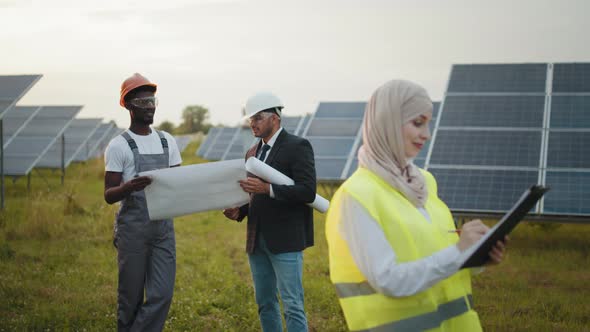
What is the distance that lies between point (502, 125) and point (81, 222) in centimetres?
747

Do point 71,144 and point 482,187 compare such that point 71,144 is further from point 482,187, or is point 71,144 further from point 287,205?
point 287,205

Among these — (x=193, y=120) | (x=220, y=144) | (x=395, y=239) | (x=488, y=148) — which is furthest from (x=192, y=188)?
(x=193, y=120)

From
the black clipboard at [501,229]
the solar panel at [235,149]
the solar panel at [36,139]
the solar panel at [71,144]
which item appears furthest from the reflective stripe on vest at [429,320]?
the solar panel at [235,149]

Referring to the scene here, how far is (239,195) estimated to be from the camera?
4301mm

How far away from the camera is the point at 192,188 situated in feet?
13.8

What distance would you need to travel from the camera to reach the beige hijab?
2342mm

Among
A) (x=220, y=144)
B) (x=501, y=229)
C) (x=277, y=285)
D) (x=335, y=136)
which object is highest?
(x=501, y=229)

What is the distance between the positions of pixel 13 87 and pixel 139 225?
33.2 feet

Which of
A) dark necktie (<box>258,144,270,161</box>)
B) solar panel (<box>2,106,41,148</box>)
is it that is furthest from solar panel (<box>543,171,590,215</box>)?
solar panel (<box>2,106,41,148</box>)

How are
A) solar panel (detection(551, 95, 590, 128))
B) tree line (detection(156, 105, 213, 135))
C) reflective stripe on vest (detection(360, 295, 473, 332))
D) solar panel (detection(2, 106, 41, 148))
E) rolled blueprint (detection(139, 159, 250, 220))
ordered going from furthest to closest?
tree line (detection(156, 105, 213, 135))
solar panel (detection(2, 106, 41, 148))
solar panel (detection(551, 95, 590, 128))
rolled blueprint (detection(139, 159, 250, 220))
reflective stripe on vest (detection(360, 295, 473, 332))

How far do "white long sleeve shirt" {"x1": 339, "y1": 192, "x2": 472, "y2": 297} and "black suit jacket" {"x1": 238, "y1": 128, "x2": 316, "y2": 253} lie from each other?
6.67 feet

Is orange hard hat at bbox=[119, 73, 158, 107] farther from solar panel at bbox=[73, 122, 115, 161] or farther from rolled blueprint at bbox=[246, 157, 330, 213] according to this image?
solar panel at bbox=[73, 122, 115, 161]

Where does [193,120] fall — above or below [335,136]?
below

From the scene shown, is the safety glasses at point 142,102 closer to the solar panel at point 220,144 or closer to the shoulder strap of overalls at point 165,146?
the shoulder strap of overalls at point 165,146
